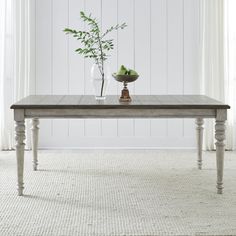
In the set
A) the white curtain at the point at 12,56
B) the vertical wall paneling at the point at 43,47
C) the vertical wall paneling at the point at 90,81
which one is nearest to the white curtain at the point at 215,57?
the vertical wall paneling at the point at 90,81

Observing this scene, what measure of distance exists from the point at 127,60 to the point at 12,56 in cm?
125

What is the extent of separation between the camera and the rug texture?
374cm

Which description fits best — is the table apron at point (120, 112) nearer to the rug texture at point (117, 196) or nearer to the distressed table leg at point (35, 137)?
the rug texture at point (117, 196)

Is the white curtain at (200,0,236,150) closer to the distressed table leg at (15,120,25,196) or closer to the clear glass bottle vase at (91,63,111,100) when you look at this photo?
the clear glass bottle vase at (91,63,111,100)

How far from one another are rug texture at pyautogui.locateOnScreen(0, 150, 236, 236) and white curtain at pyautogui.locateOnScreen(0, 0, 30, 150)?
47 centimetres

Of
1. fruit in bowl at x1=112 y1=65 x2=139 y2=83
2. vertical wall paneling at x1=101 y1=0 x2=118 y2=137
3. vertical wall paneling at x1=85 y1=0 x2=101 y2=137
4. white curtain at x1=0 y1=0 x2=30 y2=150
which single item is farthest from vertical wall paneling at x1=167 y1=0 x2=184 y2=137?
fruit in bowl at x1=112 y1=65 x2=139 y2=83

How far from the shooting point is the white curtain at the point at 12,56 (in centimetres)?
675

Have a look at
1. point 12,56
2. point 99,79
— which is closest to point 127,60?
point 12,56

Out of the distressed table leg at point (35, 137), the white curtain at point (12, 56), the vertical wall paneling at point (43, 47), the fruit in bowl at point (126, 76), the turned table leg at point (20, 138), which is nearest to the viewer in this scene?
the turned table leg at point (20, 138)

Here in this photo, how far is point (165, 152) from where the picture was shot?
6.72 m

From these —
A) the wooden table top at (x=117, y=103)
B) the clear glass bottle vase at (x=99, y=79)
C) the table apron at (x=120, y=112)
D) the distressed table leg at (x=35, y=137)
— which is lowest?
the distressed table leg at (x=35, y=137)

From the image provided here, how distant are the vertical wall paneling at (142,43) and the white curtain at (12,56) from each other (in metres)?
1.18

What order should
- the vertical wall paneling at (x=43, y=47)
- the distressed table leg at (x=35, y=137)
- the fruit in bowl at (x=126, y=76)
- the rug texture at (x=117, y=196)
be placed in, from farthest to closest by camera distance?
1. the vertical wall paneling at (x=43, y=47)
2. the distressed table leg at (x=35, y=137)
3. the fruit in bowl at (x=126, y=76)
4. the rug texture at (x=117, y=196)

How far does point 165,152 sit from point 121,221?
2.90 meters
